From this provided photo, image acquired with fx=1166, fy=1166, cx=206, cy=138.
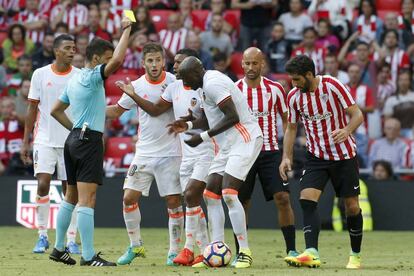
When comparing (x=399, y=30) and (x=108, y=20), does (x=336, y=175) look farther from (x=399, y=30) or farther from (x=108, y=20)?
(x=108, y=20)

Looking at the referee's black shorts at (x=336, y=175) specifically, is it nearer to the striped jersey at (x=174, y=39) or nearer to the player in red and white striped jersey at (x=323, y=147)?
the player in red and white striped jersey at (x=323, y=147)

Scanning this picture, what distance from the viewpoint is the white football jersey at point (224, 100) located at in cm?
1199

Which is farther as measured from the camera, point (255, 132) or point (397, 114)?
point (397, 114)

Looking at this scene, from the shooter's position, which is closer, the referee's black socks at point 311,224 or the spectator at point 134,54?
the referee's black socks at point 311,224

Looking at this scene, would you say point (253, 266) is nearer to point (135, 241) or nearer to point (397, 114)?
point (135, 241)

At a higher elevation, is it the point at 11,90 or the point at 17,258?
the point at 11,90

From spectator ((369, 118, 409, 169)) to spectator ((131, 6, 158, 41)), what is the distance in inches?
206

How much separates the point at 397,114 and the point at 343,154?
344 inches

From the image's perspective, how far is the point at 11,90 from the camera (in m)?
22.8

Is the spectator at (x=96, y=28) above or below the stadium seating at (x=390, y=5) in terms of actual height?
below

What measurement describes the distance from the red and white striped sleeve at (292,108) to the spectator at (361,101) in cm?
782


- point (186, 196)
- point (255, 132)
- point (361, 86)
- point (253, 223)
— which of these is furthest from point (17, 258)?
point (361, 86)

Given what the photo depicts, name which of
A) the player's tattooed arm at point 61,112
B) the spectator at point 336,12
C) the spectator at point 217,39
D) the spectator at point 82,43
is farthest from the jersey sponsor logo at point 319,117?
the spectator at point 336,12

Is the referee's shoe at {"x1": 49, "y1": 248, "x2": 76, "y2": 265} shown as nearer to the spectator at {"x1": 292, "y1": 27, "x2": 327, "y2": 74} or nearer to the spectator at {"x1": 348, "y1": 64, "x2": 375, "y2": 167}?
the spectator at {"x1": 348, "y1": 64, "x2": 375, "y2": 167}
